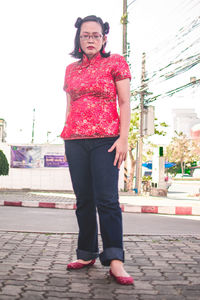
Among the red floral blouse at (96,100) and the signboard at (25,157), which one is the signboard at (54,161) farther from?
the red floral blouse at (96,100)

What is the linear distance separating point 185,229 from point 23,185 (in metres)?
14.2

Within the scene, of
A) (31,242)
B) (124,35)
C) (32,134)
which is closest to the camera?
(31,242)

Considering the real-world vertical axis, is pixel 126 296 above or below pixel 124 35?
below

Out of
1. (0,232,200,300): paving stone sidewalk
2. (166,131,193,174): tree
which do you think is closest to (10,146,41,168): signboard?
(0,232,200,300): paving stone sidewalk

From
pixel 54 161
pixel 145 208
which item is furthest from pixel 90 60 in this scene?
pixel 54 161

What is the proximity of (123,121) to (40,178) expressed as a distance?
17.3m

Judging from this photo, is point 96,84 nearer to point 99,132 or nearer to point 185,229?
point 99,132

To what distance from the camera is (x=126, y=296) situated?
258 centimetres

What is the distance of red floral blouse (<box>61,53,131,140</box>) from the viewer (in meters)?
3.17

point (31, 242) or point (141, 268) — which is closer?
point (141, 268)

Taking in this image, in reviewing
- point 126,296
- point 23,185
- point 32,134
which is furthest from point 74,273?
point 32,134

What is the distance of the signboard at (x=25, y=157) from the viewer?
20141mm

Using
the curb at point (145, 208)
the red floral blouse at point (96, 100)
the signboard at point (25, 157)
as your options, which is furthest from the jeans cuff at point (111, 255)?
the signboard at point (25, 157)

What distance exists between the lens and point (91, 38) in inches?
131
